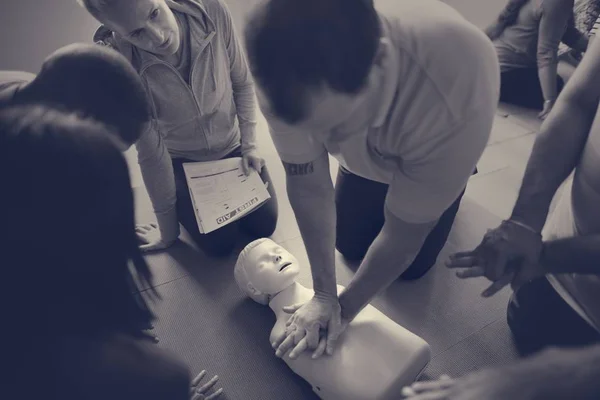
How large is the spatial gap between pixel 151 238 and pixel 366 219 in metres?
0.80

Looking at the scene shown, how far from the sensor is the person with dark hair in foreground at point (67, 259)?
0.40 m

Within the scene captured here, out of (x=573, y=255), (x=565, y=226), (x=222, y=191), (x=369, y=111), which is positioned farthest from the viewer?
(x=222, y=191)

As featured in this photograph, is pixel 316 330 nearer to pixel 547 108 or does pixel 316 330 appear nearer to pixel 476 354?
pixel 476 354

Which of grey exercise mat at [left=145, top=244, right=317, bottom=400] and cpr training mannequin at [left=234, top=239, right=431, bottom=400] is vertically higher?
cpr training mannequin at [left=234, top=239, right=431, bottom=400]

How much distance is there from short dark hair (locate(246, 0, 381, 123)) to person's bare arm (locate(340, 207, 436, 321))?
37cm

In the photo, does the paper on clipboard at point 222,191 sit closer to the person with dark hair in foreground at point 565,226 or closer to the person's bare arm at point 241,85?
the person's bare arm at point 241,85

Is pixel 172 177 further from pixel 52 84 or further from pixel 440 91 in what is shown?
pixel 440 91

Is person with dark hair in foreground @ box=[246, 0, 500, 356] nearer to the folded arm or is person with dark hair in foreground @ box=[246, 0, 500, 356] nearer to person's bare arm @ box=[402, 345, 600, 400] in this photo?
person's bare arm @ box=[402, 345, 600, 400]

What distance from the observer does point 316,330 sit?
3.23 ft

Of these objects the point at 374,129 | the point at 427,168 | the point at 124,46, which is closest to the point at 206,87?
the point at 124,46

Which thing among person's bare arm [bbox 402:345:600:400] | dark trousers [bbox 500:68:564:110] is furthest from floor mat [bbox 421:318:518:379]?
dark trousers [bbox 500:68:564:110]

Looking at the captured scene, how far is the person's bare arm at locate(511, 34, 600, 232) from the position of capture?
0.81 m

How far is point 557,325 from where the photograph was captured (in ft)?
3.20

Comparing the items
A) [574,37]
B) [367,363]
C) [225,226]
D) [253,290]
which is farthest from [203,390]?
[574,37]
